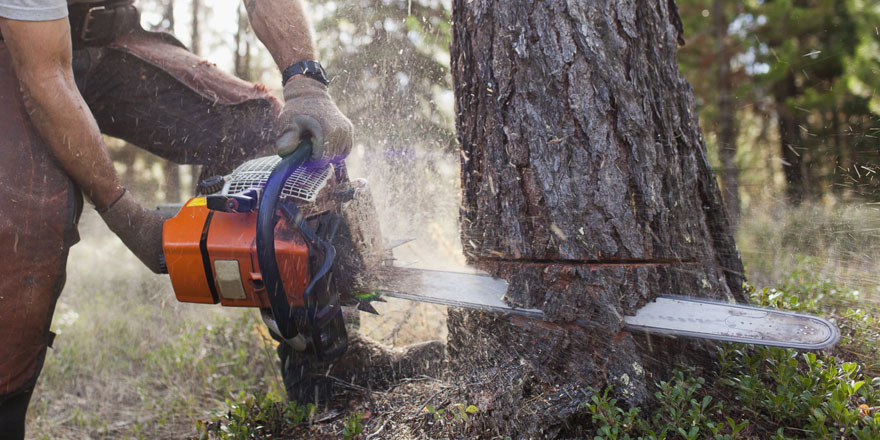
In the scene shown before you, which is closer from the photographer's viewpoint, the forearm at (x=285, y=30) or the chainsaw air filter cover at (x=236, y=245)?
the chainsaw air filter cover at (x=236, y=245)

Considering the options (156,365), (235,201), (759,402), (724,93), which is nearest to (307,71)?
(235,201)

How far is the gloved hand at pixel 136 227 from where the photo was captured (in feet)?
6.11

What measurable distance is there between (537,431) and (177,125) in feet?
6.68

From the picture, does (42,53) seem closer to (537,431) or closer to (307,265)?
(307,265)

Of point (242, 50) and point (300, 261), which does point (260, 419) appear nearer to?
point (300, 261)

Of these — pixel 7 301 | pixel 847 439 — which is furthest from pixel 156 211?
pixel 847 439

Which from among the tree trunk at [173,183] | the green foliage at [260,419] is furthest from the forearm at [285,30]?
the tree trunk at [173,183]

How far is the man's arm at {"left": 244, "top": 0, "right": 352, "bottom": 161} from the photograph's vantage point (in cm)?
179

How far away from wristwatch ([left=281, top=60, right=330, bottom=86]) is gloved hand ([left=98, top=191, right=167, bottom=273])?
2.46 ft

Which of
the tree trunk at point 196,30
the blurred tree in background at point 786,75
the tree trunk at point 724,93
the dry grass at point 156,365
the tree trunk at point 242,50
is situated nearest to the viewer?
the dry grass at point 156,365

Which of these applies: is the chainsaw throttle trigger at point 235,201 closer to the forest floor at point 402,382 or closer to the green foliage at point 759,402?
the forest floor at point 402,382

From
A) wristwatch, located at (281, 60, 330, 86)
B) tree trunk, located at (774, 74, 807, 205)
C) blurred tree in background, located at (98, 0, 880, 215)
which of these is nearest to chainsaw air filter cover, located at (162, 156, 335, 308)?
wristwatch, located at (281, 60, 330, 86)

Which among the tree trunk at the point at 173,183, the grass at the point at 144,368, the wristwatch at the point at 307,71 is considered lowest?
the grass at the point at 144,368

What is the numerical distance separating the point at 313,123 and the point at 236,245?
1.66 ft
